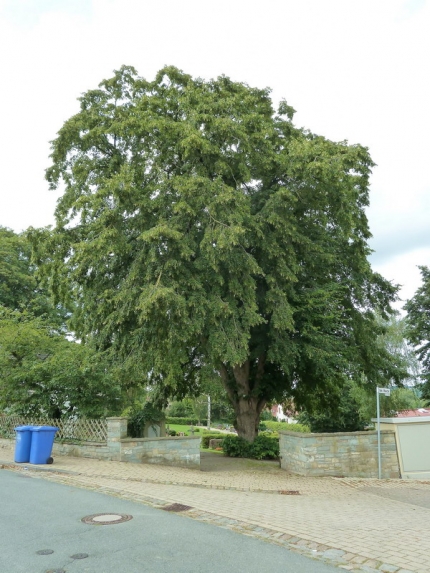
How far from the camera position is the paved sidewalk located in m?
5.98

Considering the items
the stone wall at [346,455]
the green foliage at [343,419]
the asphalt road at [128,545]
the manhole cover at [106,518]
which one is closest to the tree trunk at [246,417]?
the stone wall at [346,455]

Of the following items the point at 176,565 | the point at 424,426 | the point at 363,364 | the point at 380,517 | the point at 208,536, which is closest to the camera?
the point at 176,565

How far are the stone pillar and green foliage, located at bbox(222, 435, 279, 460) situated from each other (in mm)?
6202

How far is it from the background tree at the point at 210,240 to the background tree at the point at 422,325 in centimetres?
816

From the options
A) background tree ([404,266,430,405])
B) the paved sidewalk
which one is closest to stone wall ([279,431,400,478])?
the paved sidewalk

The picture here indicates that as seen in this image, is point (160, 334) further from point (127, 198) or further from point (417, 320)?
point (417, 320)

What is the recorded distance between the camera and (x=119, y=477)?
1110cm

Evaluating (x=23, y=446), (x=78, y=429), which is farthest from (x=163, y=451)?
(x=23, y=446)

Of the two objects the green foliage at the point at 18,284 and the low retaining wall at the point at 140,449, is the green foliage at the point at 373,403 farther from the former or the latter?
the green foliage at the point at 18,284

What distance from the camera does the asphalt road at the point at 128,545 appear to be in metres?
5.02

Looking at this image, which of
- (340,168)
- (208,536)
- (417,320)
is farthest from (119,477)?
(417,320)

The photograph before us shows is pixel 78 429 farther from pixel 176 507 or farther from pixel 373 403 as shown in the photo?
pixel 373 403

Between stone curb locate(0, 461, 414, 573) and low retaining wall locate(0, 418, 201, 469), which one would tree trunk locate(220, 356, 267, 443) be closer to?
low retaining wall locate(0, 418, 201, 469)

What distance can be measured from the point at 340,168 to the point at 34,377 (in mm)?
11412
